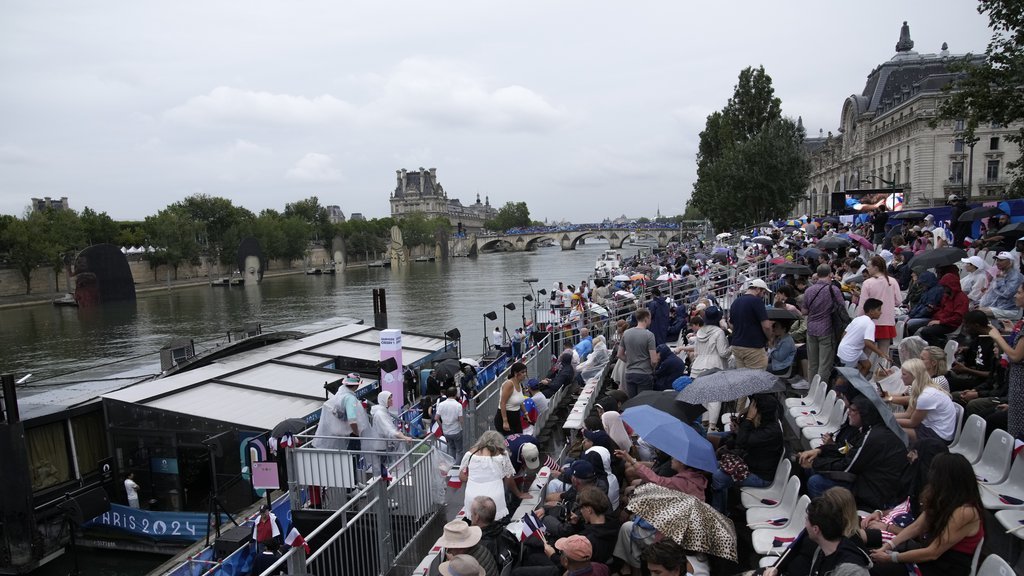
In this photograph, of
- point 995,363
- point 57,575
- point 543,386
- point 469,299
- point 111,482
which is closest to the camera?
point 995,363

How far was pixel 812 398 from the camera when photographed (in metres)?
6.97

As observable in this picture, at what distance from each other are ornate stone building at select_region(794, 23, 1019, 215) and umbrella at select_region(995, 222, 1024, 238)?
32109 mm

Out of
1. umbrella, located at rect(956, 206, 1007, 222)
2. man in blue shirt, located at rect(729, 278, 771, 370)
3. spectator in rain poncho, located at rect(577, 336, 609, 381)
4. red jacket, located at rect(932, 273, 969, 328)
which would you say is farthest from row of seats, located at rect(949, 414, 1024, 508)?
umbrella, located at rect(956, 206, 1007, 222)

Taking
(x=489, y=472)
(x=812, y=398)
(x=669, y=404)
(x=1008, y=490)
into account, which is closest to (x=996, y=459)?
(x=1008, y=490)

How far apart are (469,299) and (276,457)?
1527 inches

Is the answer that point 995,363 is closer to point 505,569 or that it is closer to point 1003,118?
point 505,569

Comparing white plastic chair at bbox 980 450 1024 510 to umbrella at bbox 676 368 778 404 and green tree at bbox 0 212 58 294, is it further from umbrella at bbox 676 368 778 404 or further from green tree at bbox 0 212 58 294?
green tree at bbox 0 212 58 294

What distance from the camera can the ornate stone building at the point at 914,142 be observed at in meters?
48.8

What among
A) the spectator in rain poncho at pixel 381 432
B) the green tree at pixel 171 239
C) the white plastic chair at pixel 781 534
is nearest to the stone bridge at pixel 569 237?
the green tree at pixel 171 239

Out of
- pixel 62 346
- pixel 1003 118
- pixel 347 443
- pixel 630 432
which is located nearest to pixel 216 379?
pixel 347 443

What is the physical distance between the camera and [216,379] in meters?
13.4

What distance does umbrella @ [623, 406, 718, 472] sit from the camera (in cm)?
474

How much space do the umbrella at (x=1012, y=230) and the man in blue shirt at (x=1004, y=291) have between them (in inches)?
127

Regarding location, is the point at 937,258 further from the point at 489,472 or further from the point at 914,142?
the point at 914,142
